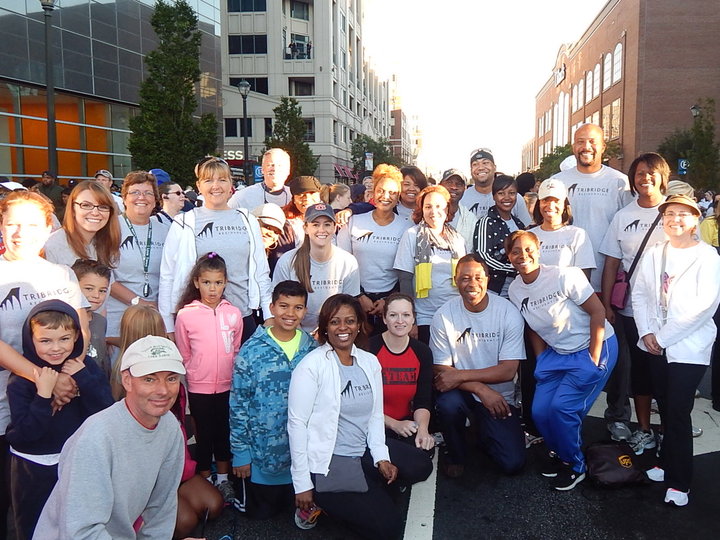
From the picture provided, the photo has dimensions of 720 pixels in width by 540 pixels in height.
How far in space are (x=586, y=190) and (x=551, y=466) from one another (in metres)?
2.59

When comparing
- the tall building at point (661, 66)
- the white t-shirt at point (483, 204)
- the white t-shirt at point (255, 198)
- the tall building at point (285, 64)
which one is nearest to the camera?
the white t-shirt at point (483, 204)

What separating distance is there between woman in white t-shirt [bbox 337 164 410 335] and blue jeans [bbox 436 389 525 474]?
1147 millimetres

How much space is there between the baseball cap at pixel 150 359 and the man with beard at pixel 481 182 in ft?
13.3

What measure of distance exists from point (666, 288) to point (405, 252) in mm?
2083

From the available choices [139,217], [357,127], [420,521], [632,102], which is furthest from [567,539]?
[357,127]

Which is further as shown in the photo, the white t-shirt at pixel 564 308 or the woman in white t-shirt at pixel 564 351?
the white t-shirt at pixel 564 308

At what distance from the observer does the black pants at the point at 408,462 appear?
12.8 feet

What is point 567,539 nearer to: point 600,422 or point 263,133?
point 600,422

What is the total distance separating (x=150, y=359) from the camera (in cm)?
249

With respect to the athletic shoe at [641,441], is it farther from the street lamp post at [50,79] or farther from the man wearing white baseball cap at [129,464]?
the street lamp post at [50,79]

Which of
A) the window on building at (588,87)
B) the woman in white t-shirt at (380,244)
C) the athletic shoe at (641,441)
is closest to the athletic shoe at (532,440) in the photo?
the athletic shoe at (641,441)

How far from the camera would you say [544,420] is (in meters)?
4.29

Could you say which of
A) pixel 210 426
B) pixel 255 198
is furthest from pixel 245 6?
pixel 210 426

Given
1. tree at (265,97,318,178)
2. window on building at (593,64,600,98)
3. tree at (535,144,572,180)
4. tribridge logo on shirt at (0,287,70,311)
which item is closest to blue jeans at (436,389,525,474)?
tribridge logo on shirt at (0,287,70,311)
